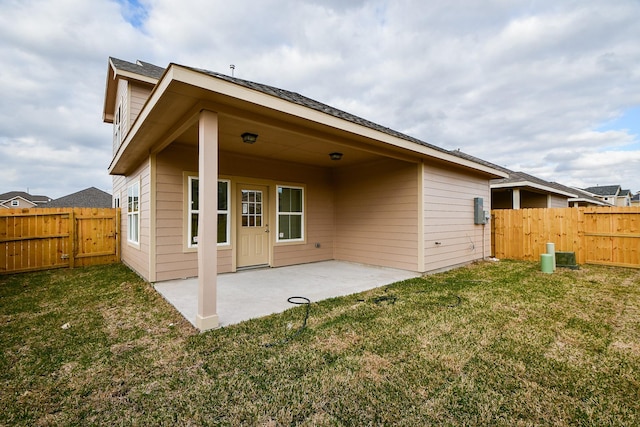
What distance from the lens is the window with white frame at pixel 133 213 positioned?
19.8ft

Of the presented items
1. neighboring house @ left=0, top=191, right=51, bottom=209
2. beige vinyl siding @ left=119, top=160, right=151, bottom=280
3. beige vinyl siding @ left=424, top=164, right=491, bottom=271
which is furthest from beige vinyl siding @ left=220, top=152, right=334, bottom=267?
neighboring house @ left=0, top=191, right=51, bottom=209

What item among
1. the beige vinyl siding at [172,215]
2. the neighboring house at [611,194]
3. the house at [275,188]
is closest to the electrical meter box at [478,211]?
the house at [275,188]

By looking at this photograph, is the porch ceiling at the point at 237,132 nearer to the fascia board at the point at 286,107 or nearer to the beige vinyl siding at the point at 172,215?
the fascia board at the point at 286,107

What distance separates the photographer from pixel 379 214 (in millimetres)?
6695

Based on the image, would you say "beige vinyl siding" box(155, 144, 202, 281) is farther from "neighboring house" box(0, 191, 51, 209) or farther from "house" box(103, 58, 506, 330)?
"neighboring house" box(0, 191, 51, 209)

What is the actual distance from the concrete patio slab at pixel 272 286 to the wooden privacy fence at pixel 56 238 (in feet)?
13.3

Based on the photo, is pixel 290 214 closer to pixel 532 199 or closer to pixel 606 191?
pixel 532 199

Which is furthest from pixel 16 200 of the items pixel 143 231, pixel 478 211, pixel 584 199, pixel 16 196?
pixel 584 199

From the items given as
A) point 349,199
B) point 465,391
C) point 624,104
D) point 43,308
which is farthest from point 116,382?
point 624,104

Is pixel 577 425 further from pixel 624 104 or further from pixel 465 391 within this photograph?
pixel 624 104

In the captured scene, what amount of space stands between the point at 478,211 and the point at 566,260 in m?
2.12

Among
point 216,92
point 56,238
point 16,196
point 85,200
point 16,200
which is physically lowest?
point 56,238

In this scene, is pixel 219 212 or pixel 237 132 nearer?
pixel 237 132

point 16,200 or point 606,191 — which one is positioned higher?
point 606,191
